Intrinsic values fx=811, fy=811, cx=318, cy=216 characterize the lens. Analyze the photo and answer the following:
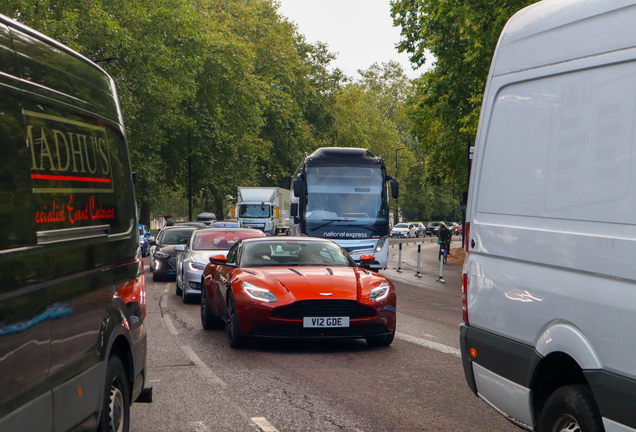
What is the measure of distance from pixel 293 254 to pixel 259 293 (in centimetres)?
152

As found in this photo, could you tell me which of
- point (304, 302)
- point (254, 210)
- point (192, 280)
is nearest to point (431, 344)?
point (304, 302)

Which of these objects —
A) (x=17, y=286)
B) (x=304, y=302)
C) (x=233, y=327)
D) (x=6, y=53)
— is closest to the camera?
(x=17, y=286)

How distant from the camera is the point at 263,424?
5992 mm

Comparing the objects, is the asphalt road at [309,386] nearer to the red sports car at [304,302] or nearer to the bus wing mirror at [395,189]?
the red sports car at [304,302]

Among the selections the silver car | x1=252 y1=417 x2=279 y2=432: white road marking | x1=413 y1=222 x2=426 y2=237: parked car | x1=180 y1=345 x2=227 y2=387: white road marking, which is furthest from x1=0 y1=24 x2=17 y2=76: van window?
x1=413 y1=222 x2=426 y2=237: parked car

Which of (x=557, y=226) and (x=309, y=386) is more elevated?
(x=557, y=226)

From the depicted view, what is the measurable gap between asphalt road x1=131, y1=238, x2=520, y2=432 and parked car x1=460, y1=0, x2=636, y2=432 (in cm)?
126

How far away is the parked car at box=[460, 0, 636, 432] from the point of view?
3.68m

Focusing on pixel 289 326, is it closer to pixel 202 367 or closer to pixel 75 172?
pixel 202 367

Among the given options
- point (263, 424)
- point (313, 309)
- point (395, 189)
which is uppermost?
point (395, 189)

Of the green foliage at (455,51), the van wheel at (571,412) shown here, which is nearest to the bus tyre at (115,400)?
the van wheel at (571,412)

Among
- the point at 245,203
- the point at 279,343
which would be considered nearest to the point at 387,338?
the point at 279,343

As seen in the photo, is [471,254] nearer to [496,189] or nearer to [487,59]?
[496,189]

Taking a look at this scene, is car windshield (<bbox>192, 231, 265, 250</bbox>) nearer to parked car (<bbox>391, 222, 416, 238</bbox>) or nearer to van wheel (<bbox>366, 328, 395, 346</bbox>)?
van wheel (<bbox>366, 328, 395, 346</bbox>)
